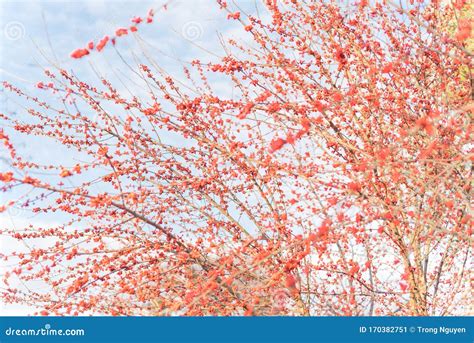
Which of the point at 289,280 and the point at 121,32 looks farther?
the point at 289,280

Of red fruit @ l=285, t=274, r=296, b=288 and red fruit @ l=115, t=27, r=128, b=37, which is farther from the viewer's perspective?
red fruit @ l=285, t=274, r=296, b=288

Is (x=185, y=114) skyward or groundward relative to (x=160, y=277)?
skyward

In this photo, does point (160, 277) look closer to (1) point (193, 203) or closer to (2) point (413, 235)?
(1) point (193, 203)

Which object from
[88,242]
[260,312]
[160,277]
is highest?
[88,242]

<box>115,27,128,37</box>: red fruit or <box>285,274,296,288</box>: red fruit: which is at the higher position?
<box>115,27,128,37</box>: red fruit

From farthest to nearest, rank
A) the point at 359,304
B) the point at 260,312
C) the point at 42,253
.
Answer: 1. the point at 359,304
2. the point at 42,253
3. the point at 260,312

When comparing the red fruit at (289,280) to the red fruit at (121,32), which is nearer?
the red fruit at (121,32)

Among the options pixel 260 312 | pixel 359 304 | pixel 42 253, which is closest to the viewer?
pixel 260 312

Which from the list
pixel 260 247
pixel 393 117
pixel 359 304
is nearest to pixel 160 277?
pixel 260 247

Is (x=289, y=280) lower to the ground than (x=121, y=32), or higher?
lower

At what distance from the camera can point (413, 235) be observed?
6.58 m

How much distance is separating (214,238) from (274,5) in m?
3.52

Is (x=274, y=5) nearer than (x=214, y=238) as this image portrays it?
No

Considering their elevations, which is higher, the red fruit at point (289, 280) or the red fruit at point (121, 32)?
the red fruit at point (121, 32)
